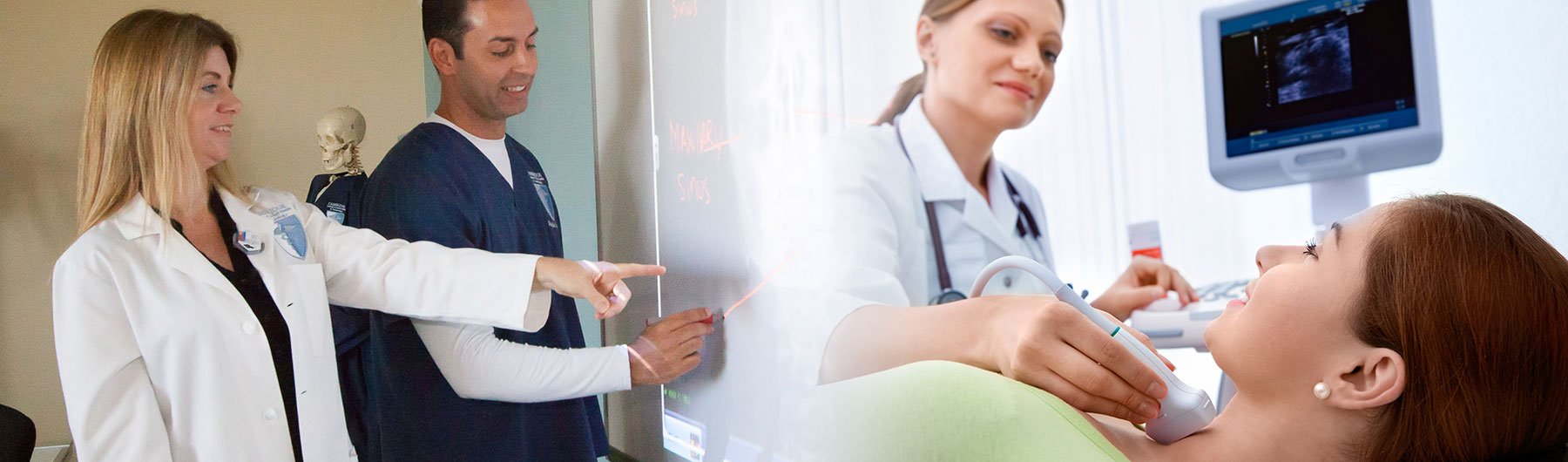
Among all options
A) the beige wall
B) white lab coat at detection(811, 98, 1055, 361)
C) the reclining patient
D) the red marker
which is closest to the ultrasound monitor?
white lab coat at detection(811, 98, 1055, 361)

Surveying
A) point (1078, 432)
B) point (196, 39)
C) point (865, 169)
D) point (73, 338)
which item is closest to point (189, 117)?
point (196, 39)

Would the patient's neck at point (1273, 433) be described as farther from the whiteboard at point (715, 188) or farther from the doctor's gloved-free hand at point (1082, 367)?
the whiteboard at point (715, 188)

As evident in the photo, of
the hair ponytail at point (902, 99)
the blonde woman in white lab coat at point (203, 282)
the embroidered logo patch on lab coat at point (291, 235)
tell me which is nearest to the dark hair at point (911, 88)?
the hair ponytail at point (902, 99)

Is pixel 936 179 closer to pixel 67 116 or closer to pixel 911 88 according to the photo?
pixel 911 88

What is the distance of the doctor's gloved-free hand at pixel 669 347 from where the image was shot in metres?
1.65

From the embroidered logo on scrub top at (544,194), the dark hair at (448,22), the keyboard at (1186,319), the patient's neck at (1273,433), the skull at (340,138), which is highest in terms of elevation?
the dark hair at (448,22)

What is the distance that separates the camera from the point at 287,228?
159 cm

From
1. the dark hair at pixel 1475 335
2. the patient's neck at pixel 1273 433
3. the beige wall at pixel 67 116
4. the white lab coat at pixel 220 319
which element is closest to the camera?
the dark hair at pixel 1475 335

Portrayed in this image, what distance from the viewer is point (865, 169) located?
1.58 metres

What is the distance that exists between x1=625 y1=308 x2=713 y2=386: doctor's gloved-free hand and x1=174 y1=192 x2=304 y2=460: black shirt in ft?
1.68

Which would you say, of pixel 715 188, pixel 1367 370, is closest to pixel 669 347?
pixel 715 188

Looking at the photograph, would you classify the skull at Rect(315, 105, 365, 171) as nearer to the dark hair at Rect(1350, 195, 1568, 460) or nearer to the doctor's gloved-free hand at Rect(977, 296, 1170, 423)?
the doctor's gloved-free hand at Rect(977, 296, 1170, 423)

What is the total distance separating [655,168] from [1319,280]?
1.02 m

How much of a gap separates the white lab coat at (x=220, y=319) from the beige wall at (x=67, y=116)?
8cm
